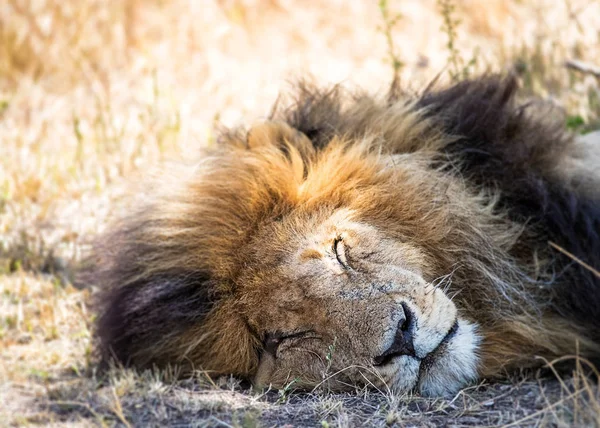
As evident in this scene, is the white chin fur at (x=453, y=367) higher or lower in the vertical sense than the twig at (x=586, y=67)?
lower

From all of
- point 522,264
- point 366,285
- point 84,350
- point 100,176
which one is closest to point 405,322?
point 366,285

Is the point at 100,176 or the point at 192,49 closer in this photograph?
the point at 100,176

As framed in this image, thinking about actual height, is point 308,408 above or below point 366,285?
below

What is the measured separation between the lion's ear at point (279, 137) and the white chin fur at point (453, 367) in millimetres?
985

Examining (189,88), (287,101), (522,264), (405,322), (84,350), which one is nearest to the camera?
(405,322)

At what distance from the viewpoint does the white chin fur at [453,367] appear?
2.99m

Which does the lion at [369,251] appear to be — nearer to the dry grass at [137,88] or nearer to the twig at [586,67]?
the dry grass at [137,88]

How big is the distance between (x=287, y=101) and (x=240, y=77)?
3.41m

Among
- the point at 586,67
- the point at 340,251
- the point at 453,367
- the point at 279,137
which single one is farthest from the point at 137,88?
the point at 453,367

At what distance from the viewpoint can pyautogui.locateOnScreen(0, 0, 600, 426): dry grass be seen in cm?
405

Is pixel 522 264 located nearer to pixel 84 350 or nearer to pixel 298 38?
pixel 84 350

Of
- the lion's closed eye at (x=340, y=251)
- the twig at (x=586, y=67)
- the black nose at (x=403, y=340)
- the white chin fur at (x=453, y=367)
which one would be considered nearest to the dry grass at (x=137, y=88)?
the white chin fur at (x=453, y=367)

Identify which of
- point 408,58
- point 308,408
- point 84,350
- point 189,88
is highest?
point 408,58

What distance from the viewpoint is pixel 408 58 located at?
720cm
